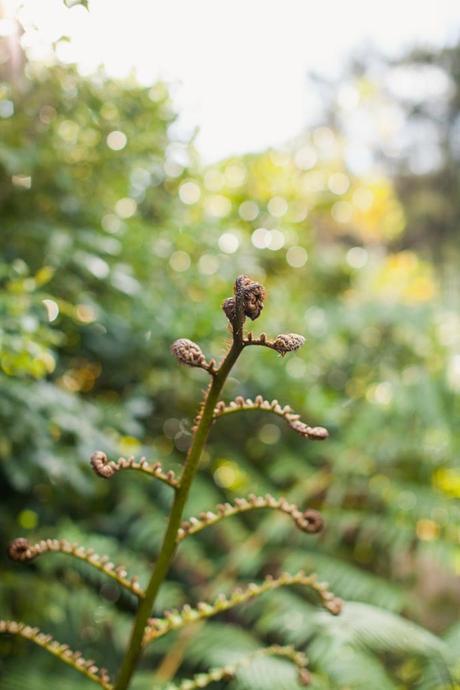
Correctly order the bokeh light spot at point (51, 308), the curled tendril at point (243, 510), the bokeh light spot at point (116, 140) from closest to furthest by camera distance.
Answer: the curled tendril at point (243, 510)
the bokeh light spot at point (51, 308)
the bokeh light spot at point (116, 140)

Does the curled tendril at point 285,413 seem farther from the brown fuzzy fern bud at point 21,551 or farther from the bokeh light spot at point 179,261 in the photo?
the bokeh light spot at point 179,261

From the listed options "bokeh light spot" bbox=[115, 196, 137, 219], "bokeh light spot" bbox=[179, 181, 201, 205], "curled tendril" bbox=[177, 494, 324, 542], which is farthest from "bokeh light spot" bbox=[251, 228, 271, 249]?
"curled tendril" bbox=[177, 494, 324, 542]

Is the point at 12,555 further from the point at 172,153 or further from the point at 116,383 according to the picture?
the point at 172,153

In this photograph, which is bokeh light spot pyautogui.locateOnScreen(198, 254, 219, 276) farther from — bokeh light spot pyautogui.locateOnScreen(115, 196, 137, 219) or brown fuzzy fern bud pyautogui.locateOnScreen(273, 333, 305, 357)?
brown fuzzy fern bud pyautogui.locateOnScreen(273, 333, 305, 357)

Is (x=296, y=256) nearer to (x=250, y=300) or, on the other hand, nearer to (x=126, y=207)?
(x=126, y=207)

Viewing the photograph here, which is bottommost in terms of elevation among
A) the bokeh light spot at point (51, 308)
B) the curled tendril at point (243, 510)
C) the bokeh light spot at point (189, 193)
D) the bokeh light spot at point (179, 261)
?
the curled tendril at point (243, 510)

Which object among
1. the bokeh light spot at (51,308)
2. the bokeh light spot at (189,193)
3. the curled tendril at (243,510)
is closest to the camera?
the curled tendril at (243,510)

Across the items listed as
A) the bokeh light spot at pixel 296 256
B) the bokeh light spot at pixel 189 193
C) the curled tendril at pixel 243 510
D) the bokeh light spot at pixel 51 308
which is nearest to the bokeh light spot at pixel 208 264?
the bokeh light spot at pixel 189 193
